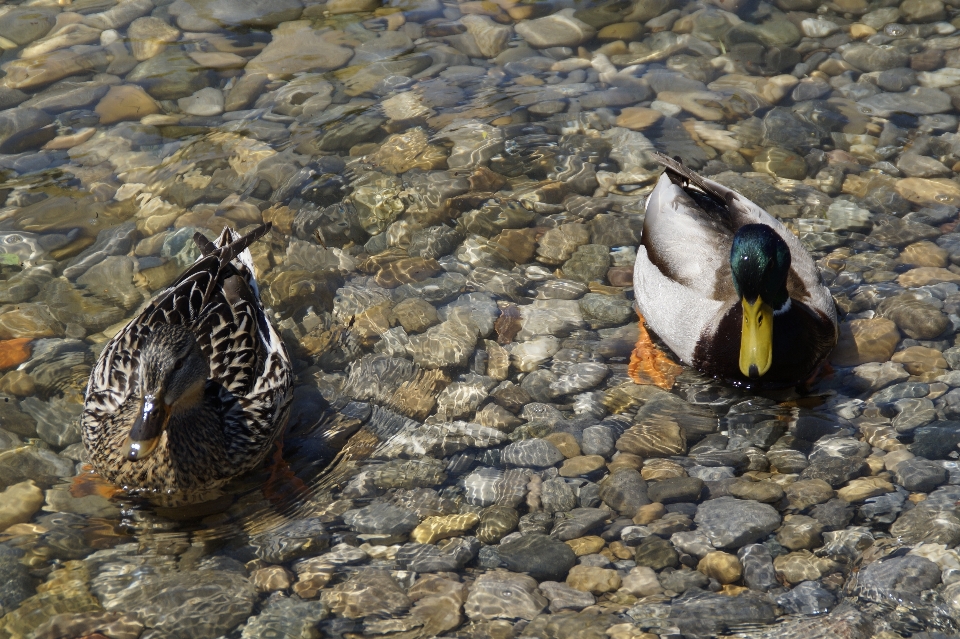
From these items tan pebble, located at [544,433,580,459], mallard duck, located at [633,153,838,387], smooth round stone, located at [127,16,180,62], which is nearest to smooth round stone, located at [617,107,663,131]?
mallard duck, located at [633,153,838,387]

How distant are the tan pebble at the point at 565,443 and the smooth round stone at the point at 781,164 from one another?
318cm

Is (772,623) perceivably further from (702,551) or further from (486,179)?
(486,179)

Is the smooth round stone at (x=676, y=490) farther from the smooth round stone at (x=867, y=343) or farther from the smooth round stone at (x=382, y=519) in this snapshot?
the smooth round stone at (x=867, y=343)

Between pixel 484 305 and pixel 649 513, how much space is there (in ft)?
6.52

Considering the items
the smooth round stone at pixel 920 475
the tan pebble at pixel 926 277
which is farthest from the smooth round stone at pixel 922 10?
the smooth round stone at pixel 920 475

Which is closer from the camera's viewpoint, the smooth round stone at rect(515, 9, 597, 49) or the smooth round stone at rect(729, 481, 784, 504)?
the smooth round stone at rect(729, 481, 784, 504)

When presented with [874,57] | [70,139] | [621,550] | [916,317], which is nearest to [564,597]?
[621,550]

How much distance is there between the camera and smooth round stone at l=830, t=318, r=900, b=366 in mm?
5461

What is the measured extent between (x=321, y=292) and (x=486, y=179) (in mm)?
1668

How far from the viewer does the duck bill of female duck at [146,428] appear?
406 centimetres

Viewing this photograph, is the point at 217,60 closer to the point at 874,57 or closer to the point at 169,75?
the point at 169,75

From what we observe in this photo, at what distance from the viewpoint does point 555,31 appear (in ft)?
27.3

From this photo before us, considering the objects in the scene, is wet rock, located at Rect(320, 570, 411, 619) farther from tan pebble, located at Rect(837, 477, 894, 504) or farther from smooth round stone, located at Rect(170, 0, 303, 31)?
smooth round stone, located at Rect(170, 0, 303, 31)

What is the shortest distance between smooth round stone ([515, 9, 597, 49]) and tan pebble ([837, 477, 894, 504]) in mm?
5085
